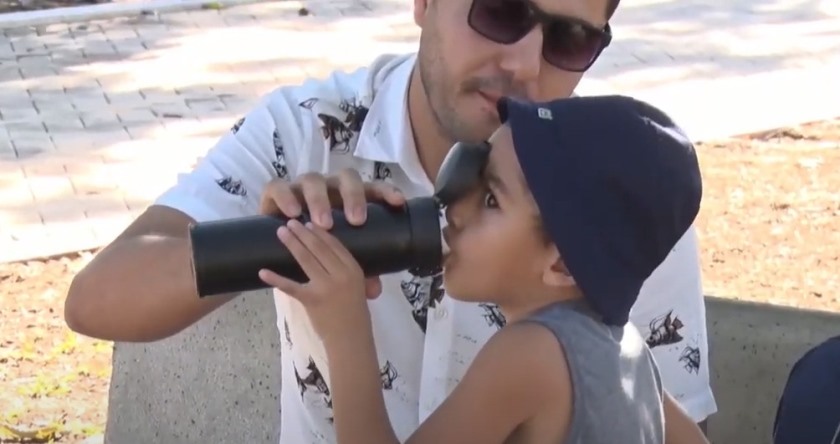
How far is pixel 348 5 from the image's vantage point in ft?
34.6

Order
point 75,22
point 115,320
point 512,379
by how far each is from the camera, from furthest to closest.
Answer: point 75,22 → point 115,320 → point 512,379

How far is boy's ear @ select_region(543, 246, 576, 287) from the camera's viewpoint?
2.19 meters

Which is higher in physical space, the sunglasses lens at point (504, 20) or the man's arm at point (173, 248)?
the sunglasses lens at point (504, 20)

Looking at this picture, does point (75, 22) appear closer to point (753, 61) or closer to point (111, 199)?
point (111, 199)

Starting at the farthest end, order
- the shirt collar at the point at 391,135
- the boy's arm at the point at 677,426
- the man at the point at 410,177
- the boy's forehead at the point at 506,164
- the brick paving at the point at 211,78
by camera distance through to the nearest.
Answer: the brick paving at the point at 211,78 < the shirt collar at the point at 391,135 < the man at the point at 410,177 < the boy's arm at the point at 677,426 < the boy's forehead at the point at 506,164

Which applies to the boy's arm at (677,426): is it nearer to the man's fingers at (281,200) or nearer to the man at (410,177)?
the man at (410,177)

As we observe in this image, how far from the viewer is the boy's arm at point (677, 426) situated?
244cm

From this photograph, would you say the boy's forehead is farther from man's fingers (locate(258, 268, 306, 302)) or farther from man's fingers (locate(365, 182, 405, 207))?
man's fingers (locate(258, 268, 306, 302))

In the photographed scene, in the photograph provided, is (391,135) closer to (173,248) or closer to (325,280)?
(173,248)

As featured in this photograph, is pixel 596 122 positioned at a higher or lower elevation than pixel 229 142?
higher

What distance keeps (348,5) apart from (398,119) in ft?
25.8

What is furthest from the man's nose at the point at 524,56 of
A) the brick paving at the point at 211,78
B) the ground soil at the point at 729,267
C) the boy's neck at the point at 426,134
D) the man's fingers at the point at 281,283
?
the brick paving at the point at 211,78

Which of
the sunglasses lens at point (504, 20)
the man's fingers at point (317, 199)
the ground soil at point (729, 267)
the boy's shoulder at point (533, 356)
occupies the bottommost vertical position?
the ground soil at point (729, 267)

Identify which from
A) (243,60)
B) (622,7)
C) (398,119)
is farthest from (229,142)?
(622,7)
